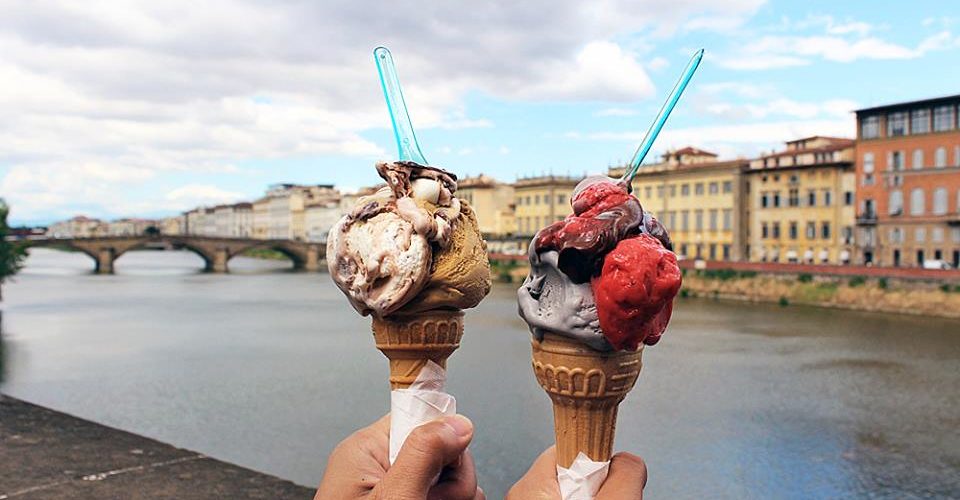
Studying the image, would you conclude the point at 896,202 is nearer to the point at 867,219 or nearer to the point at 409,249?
the point at 867,219

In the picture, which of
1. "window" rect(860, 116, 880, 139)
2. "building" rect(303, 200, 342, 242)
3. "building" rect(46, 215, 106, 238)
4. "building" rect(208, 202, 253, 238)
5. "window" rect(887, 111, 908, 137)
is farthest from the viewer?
"building" rect(46, 215, 106, 238)

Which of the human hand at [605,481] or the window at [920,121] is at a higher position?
the window at [920,121]

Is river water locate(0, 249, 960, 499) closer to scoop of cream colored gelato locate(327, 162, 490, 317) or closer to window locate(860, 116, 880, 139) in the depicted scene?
scoop of cream colored gelato locate(327, 162, 490, 317)

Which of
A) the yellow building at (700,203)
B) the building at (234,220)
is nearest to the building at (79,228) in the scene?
the building at (234,220)

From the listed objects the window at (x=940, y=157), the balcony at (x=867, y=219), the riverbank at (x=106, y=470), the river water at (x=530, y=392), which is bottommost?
the river water at (x=530, y=392)

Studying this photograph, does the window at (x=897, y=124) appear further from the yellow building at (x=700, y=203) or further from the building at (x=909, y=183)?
the yellow building at (x=700, y=203)

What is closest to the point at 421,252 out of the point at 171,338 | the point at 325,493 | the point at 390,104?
the point at 390,104

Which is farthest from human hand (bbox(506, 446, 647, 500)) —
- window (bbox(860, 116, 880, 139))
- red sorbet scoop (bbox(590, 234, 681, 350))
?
window (bbox(860, 116, 880, 139))
